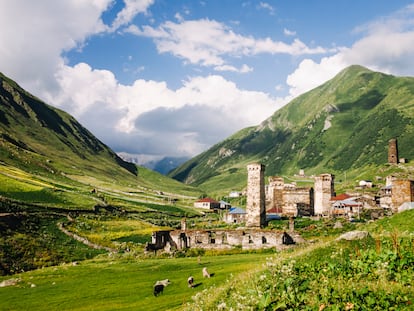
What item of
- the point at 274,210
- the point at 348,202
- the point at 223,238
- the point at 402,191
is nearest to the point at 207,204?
the point at 274,210

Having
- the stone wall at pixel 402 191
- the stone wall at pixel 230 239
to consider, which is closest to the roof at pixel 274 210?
the stone wall at pixel 230 239

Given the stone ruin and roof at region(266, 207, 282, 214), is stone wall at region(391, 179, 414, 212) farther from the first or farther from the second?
roof at region(266, 207, 282, 214)

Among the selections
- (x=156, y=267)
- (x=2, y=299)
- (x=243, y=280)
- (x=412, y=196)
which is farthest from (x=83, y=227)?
(x=243, y=280)

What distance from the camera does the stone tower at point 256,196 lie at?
7215 cm

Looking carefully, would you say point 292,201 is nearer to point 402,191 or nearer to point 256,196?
point 256,196

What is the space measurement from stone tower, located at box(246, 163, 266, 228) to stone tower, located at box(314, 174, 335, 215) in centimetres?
3751

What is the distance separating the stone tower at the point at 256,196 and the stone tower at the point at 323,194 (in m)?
37.5

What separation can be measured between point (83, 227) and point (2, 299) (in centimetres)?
4942

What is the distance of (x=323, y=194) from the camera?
10544 centimetres

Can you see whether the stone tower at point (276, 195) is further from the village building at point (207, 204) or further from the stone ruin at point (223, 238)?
the village building at point (207, 204)

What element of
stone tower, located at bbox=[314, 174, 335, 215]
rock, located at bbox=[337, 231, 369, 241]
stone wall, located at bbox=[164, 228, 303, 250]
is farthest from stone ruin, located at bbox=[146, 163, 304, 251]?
stone tower, located at bbox=[314, 174, 335, 215]

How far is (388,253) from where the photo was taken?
1279 centimetres

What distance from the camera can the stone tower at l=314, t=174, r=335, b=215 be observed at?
105 metres

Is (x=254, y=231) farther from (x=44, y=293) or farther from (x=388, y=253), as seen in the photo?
(x=388, y=253)
